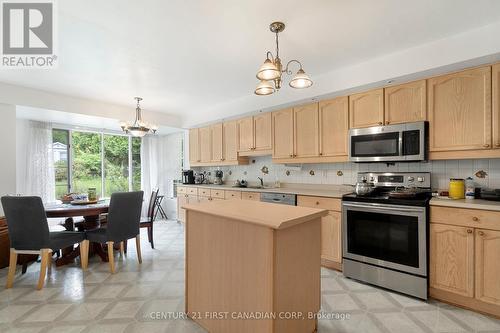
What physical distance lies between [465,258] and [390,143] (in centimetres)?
125

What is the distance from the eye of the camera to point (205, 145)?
16.8ft

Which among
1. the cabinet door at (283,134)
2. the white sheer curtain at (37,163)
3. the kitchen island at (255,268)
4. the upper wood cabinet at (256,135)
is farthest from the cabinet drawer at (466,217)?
the white sheer curtain at (37,163)

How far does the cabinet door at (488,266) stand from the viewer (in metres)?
1.94

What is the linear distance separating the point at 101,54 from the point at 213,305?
104 inches

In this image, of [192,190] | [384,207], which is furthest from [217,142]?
[384,207]

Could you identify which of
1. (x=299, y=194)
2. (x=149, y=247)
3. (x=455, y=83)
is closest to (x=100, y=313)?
(x=149, y=247)

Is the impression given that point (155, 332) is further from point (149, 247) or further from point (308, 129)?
point (308, 129)

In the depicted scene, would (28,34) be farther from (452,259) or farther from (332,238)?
(452,259)

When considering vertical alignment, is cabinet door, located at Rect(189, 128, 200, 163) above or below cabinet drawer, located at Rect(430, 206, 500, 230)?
above

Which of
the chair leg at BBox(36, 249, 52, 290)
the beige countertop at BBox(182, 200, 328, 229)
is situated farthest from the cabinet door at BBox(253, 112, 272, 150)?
the chair leg at BBox(36, 249, 52, 290)

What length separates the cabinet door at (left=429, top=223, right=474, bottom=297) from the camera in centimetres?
205

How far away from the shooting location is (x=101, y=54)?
2543 millimetres

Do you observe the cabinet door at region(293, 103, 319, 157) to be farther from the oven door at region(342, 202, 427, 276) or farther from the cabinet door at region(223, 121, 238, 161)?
the cabinet door at region(223, 121, 238, 161)

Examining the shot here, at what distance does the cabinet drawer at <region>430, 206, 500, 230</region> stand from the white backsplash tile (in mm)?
648
